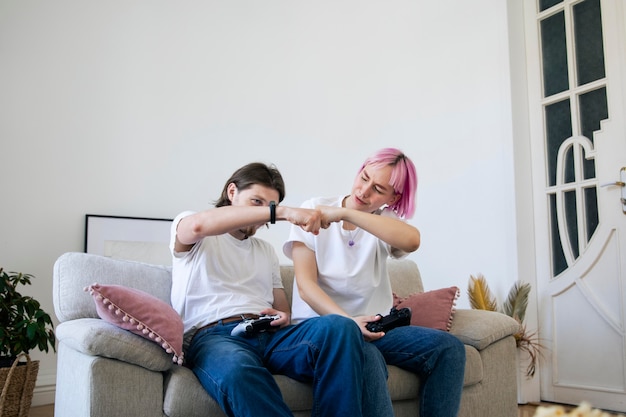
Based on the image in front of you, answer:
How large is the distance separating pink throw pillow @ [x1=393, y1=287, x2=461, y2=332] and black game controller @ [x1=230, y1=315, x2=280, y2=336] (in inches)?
26.8

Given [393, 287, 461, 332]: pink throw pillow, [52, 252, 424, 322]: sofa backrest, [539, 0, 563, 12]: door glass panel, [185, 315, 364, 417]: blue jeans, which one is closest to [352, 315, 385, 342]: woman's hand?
[185, 315, 364, 417]: blue jeans

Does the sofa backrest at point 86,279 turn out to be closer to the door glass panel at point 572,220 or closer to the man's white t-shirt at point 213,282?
the man's white t-shirt at point 213,282

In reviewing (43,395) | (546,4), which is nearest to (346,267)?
(43,395)

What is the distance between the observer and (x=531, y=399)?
3338 millimetres

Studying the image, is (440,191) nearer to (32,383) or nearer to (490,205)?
(490,205)

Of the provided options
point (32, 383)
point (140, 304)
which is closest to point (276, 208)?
point (140, 304)

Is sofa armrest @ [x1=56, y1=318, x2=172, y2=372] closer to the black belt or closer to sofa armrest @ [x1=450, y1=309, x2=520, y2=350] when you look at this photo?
the black belt

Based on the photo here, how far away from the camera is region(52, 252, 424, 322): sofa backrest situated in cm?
190

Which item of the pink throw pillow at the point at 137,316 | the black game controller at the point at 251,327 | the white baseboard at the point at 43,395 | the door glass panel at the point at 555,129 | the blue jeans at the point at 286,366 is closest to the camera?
the blue jeans at the point at 286,366

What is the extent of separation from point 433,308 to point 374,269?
30 cm

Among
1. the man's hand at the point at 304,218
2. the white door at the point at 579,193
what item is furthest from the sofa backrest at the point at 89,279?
the white door at the point at 579,193

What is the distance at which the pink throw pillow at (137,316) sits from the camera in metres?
1.63

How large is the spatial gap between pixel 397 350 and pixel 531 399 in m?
1.78

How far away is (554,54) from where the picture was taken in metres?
3.53
